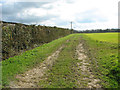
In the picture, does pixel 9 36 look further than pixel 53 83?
Yes

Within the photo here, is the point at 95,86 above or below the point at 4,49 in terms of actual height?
below

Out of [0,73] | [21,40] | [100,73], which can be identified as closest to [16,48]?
[21,40]

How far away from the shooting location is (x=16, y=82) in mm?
4664

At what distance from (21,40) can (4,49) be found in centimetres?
284

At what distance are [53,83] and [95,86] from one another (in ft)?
5.27

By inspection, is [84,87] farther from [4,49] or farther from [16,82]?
[4,49]

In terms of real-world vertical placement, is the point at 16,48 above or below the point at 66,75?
above

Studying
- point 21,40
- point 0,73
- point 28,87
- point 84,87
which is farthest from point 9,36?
point 84,87

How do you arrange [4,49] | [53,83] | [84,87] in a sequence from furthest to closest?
[4,49], [53,83], [84,87]

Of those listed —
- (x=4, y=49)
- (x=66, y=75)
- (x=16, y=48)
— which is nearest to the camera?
(x=66, y=75)

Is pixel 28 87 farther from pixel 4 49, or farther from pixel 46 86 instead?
pixel 4 49

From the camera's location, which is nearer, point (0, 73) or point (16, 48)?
point (0, 73)

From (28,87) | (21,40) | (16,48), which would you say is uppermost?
(21,40)

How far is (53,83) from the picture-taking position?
4.44m
